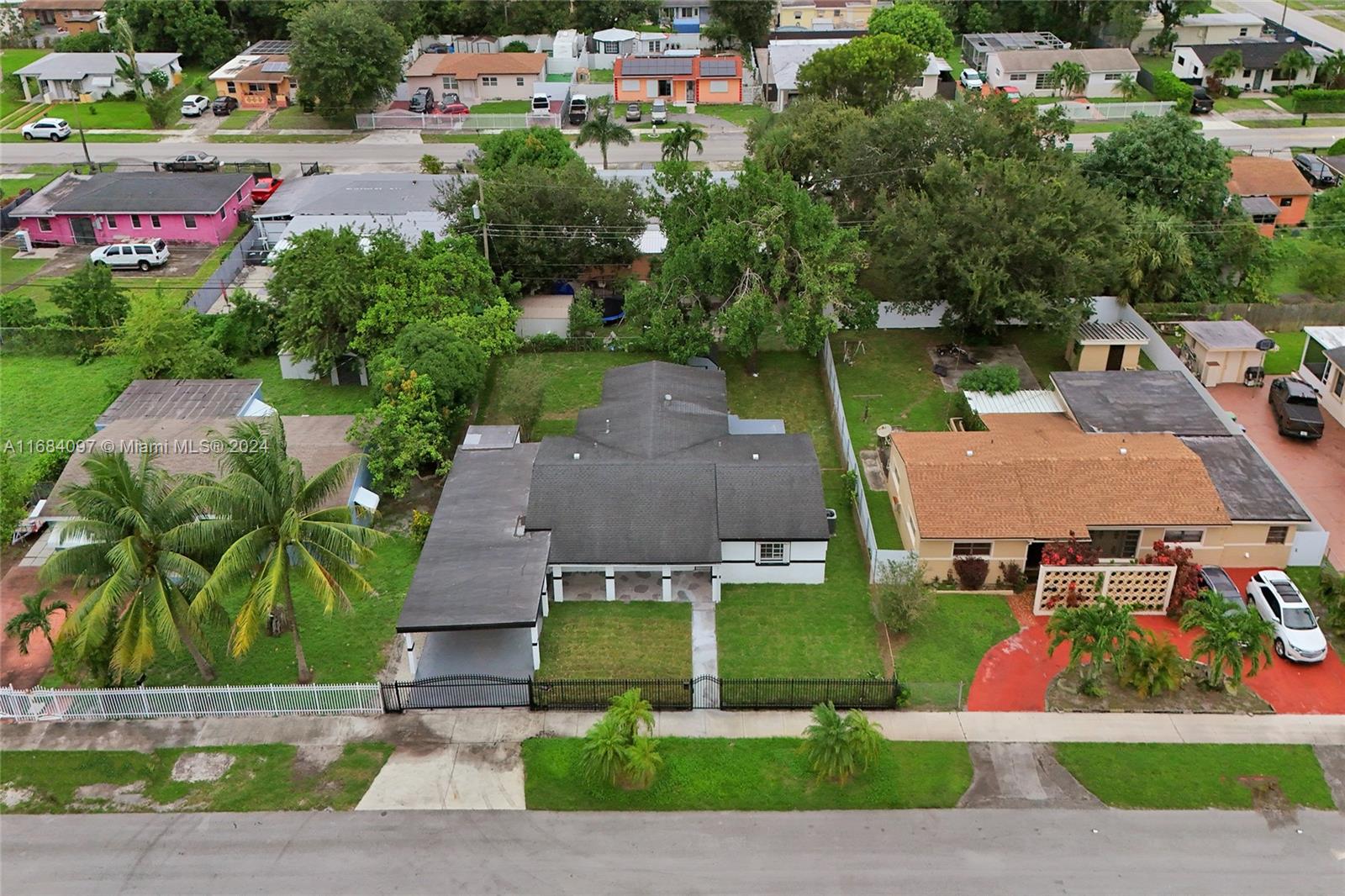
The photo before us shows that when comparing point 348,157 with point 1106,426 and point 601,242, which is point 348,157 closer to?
point 601,242

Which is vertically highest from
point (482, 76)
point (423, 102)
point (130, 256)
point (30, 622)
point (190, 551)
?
point (482, 76)

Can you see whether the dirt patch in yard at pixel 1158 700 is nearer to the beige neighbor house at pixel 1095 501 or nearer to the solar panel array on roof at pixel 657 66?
the beige neighbor house at pixel 1095 501

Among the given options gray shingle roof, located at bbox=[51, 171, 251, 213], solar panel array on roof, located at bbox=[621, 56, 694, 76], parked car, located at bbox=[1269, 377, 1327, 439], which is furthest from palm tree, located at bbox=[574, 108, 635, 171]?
parked car, located at bbox=[1269, 377, 1327, 439]

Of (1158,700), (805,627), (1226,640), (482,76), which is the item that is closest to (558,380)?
(805,627)

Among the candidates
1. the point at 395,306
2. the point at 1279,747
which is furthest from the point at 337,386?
the point at 1279,747

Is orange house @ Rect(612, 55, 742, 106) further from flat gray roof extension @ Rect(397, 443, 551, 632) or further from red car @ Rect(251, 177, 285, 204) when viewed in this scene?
flat gray roof extension @ Rect(397, 443, 551, 632)

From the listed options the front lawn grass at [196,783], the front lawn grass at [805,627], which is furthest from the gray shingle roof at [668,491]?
the front lawn grass at [196,783]

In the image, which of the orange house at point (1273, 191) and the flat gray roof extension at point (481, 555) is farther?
the orange house at point (1273, 191)

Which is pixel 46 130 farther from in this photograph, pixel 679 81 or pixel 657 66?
pixel 679 81
